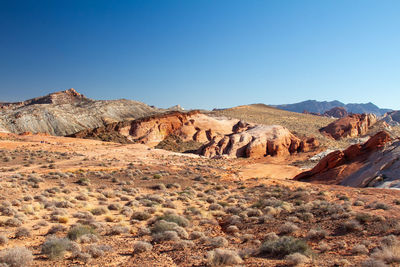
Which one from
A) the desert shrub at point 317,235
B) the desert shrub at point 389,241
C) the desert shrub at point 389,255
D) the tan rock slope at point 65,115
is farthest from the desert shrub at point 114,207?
the tan rock slope at point 65,115

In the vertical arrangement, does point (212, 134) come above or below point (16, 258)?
above

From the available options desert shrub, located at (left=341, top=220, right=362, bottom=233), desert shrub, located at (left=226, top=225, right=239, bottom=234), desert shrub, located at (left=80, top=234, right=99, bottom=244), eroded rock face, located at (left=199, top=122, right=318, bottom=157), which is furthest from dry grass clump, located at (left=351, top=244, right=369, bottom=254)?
eroded rock face, located at (left=199, top=122, right=318, bottom=157)

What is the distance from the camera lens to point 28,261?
6441 millimetres

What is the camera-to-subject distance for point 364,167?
24.3 m

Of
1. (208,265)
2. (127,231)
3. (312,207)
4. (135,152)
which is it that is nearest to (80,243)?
(127,231)

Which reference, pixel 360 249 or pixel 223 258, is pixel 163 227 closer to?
pixel 223 258

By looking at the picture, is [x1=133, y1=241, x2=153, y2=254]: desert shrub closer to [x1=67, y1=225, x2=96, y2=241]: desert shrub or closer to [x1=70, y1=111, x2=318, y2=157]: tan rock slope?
[x1=67, y1=225, x2=96, y2=241]: desert shrub

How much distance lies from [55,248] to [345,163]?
87.1ft

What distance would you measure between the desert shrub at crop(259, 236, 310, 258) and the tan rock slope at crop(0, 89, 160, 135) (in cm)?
5914

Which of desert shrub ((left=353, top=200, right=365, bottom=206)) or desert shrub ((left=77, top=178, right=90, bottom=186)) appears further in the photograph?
desert shrub ((left=77, top=178, right=90, bottom=186))

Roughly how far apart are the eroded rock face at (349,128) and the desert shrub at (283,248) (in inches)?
2219

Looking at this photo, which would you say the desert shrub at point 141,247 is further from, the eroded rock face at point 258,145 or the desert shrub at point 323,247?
the eroded rock face at point 258,145

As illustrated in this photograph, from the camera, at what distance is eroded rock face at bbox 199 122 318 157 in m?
42.9

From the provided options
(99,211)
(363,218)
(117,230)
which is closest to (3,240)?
(117,230)
